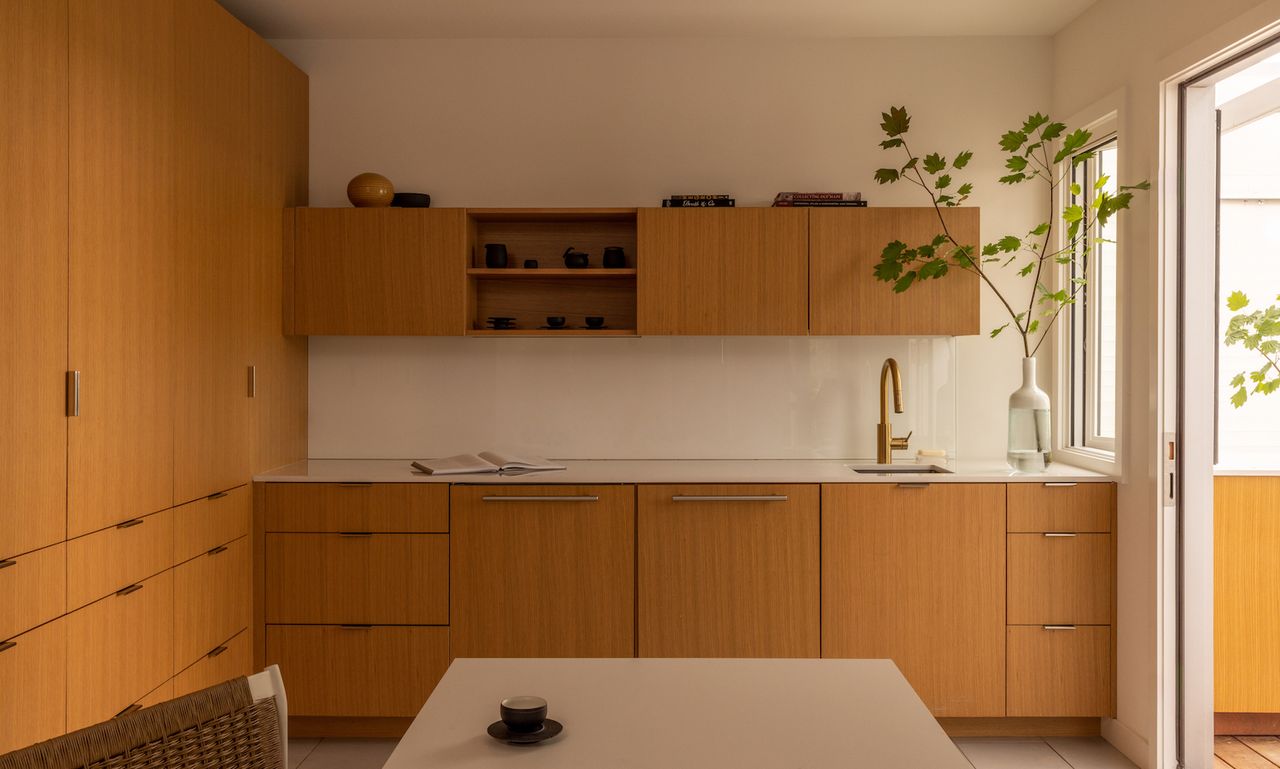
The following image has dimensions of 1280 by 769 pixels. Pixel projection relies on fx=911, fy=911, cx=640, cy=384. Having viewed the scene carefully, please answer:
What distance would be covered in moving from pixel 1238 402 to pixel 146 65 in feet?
12.7

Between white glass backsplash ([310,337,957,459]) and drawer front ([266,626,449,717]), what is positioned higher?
white glass backsplash ([310,337,957,459])

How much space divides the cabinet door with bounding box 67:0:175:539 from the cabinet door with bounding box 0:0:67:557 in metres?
0.05

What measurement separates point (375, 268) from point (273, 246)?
39cm

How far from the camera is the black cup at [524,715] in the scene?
4.06 feet

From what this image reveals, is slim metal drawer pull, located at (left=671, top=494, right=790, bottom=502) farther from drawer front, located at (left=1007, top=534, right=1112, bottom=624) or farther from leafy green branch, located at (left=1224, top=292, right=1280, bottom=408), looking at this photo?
leafy green branch, located at (left=1224, top=292, right=1280, bottom=408)

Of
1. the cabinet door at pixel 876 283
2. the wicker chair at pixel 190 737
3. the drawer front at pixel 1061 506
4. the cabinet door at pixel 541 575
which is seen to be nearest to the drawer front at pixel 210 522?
the cabinet door at pixel 541 575

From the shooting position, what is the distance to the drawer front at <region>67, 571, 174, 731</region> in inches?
91.0

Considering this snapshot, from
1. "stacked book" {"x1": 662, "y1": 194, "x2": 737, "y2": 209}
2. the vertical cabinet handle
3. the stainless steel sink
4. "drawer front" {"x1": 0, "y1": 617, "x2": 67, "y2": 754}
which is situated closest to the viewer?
"drawer front" {"x1": 0, "y1": 617, "x2": 67, "y2": 754}

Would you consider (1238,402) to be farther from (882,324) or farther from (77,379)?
(77,379)

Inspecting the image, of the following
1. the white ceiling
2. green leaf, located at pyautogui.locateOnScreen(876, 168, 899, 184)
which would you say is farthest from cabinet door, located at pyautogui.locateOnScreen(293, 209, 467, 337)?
green leaf, located at pyautogui.locateOnScreen(876, 168, 899, 184)

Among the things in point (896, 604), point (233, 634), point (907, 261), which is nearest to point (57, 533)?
point (233, 634)

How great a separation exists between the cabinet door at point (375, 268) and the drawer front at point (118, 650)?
1.24 metres

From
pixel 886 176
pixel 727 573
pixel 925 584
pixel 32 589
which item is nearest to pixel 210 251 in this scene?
pixel 32 589

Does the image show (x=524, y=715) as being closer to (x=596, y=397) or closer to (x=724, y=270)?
(x=724, y=270)
